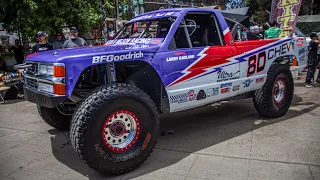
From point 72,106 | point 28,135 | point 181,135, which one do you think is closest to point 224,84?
point 181,135

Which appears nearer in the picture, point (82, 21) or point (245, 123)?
point (245, 123)

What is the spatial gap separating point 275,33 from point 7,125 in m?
6.22

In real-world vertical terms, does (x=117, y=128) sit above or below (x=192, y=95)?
below

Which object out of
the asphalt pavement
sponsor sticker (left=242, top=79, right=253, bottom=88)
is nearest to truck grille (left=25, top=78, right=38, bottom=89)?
the asphalt pavement

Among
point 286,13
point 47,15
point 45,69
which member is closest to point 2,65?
point 47,15

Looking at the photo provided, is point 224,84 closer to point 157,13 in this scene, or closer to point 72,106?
point 157,13

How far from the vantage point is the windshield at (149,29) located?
4.35 m

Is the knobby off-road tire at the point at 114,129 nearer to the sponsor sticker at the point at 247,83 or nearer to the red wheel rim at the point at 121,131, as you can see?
the red wheel rim at the point at 121,131

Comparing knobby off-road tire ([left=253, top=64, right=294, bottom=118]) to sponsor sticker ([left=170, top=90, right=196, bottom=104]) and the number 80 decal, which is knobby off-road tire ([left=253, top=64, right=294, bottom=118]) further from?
sponsor sticker ([left=170, top=90, right=196, bottom=104])

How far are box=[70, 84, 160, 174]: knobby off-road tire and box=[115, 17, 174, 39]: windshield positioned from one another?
4.08 feet

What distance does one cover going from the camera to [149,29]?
15.0 feet

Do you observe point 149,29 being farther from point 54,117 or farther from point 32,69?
point 54,117

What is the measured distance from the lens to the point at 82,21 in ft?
38.4

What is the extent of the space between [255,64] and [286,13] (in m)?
6.63
